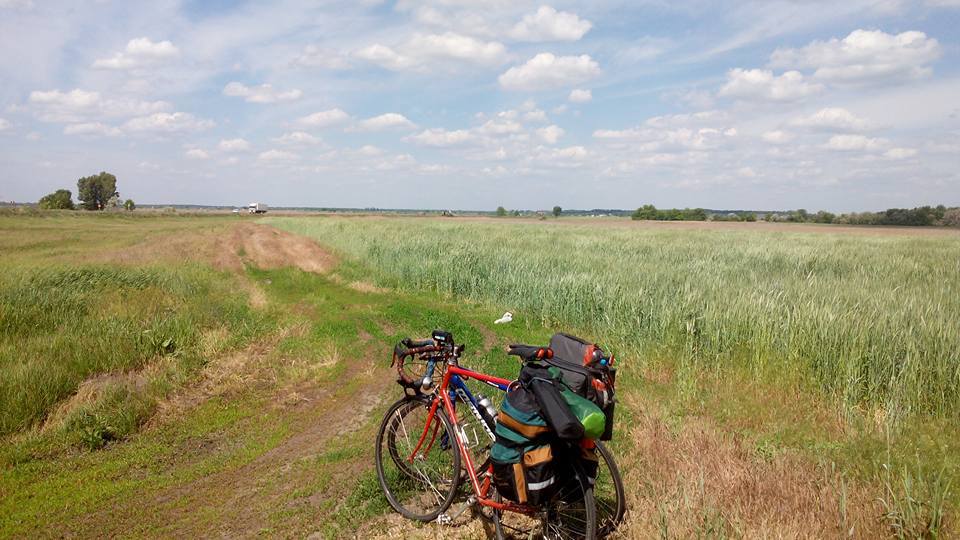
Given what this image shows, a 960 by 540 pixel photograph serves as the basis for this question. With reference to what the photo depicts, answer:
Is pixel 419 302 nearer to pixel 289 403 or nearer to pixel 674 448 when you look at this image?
pixel 289 403

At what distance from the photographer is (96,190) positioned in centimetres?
9800

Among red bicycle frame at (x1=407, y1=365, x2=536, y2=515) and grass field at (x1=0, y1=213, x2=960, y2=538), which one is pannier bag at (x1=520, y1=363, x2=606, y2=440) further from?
grass field at (x1=0, y1=213, x2=960, y2=538)

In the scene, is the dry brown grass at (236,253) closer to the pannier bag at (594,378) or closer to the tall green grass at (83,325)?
the tall green grass at (83,325)

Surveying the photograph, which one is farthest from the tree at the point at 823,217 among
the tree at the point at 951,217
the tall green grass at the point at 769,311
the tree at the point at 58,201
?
the tree at the point at 58,201

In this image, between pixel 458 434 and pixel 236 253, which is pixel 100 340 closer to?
pixel 458 434

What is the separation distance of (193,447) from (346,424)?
1729 millimetres

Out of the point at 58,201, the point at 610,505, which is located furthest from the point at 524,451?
the point at 58,201

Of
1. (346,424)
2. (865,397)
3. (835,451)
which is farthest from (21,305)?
(865,397)

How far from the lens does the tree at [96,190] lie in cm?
9681

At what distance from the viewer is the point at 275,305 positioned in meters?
14.0

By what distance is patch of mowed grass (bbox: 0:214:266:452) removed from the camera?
21.4ft

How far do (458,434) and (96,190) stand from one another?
119 meters

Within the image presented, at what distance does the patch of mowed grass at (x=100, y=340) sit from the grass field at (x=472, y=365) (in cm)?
4

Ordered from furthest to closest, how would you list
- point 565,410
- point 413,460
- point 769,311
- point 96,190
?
point 96,190
point 769,311
point 413,460
point 565,410
